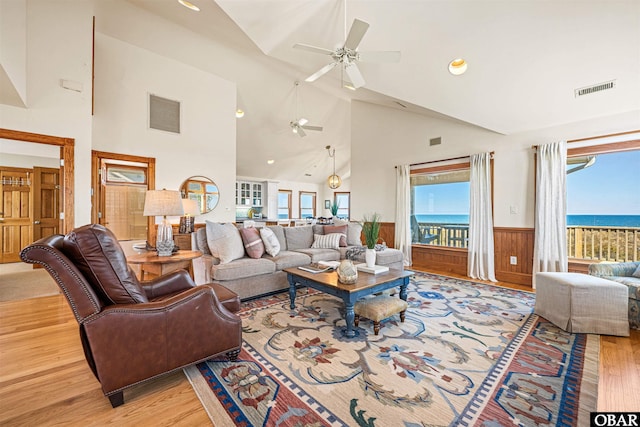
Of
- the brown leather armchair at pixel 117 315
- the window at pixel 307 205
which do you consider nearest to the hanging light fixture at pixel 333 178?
the window at pixel 307 205

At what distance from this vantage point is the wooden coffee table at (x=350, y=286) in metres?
2.42

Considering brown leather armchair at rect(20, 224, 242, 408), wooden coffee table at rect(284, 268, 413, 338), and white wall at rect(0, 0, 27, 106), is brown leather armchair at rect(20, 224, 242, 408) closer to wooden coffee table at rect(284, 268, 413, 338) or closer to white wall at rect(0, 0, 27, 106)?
wooden coffee table at rect(284, 268, 413, 338)

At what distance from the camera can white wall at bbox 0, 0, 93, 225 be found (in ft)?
11.1

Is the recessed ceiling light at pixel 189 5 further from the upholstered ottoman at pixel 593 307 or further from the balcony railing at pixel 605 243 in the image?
the balcony railing at pixel 605 243

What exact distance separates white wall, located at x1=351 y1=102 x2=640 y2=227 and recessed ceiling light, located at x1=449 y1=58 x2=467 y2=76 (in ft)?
5.29

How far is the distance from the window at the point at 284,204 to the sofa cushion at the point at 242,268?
23.6 ft

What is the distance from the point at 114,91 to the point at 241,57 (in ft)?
7.45

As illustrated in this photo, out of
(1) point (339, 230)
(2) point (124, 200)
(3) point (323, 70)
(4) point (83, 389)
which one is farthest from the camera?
(2) point (124, 200)

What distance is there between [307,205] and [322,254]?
7494 millimetres

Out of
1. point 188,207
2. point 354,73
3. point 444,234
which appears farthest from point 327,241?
point 354,73

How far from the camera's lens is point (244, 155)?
8461 millimetres

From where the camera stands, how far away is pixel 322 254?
4262mm

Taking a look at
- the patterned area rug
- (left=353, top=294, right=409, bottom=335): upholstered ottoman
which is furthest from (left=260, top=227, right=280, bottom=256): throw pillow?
(left=353, top=294, right=409, bottom=335): upholstered ottoman

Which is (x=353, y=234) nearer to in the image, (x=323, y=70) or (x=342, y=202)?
(x=323, y=70)
